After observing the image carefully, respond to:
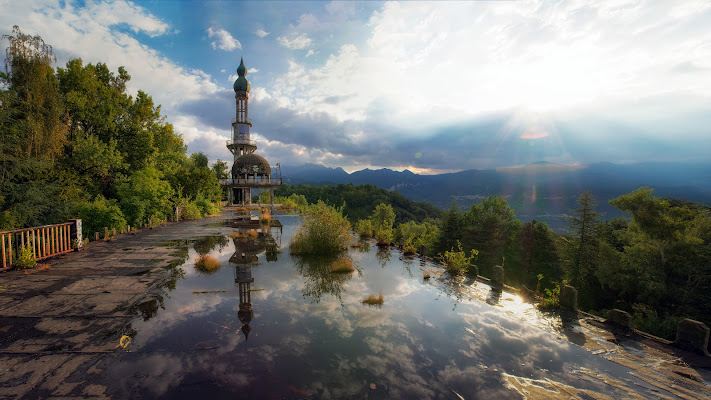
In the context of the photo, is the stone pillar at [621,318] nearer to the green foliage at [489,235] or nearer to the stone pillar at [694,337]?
the stone pillar at [694,337]

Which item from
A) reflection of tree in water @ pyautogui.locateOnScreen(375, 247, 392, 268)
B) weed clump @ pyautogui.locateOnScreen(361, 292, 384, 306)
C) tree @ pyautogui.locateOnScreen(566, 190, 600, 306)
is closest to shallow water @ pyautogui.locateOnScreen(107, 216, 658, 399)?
weed clump @ pyautogui.locateOnScreen(361, 292, 384, 306)

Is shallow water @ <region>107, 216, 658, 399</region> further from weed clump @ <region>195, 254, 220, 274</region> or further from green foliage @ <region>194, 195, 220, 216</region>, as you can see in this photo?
green foliage @ <region>194, 195, 220, 216</region>

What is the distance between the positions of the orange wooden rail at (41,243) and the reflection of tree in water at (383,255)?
11.4 meters

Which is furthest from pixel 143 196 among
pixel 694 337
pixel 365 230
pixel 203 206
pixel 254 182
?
pixel 694 337

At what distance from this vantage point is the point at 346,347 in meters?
4.74

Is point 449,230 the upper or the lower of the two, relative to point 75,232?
lower

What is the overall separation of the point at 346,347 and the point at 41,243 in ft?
39.4

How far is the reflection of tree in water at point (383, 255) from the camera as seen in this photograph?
438 inches

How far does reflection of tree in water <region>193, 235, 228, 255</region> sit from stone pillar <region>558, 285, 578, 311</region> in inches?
477

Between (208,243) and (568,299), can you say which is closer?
(568,299)

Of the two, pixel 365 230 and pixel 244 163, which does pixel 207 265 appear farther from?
pixel 244 163

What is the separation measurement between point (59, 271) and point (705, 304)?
32.0 m

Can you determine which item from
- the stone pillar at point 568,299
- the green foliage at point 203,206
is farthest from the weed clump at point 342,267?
the green foliage at point 203,206

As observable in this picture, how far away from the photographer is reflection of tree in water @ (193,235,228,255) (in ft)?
38.7
